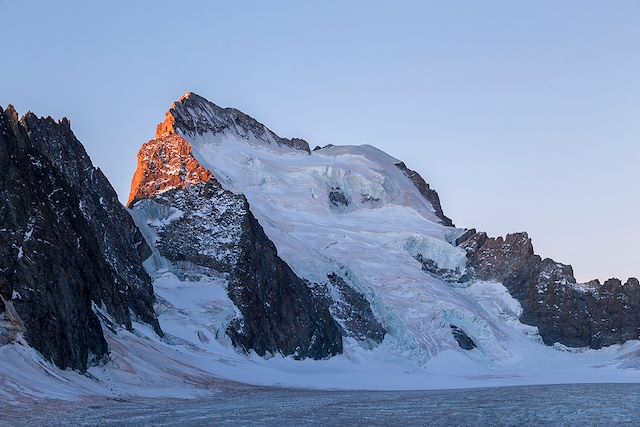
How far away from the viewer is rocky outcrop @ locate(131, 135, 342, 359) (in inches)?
5482

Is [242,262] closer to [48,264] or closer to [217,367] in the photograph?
[217,367]

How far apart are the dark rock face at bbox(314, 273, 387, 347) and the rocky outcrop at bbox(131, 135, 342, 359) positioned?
17.1ft

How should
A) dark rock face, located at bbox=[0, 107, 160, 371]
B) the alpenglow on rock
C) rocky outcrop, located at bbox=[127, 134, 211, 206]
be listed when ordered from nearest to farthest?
dark rock face, located at bbox=[0, 107, 160, 371], the alpenglow on rock, rocky outcrop, located at bbox=[127, 134, 211, 206]

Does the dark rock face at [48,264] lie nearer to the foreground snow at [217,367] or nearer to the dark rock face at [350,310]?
the foreground snow at [217,367]

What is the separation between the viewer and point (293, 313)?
14888cm

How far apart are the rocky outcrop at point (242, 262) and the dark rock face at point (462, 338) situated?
85.8 ft

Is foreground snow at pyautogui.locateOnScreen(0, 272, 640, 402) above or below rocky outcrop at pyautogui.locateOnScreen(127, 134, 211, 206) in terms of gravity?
below

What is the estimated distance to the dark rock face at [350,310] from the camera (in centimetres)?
16500

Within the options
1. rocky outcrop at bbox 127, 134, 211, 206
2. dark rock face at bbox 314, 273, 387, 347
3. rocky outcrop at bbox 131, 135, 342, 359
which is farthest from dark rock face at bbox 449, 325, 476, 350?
rocky outcrop at bbox 127, 134, 211, 206

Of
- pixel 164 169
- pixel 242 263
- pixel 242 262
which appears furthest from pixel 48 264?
pixel 164 169

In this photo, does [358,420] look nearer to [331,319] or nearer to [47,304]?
[47,304]

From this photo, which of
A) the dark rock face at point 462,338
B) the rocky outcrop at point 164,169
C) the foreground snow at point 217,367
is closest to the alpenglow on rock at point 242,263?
the rocky outcrop at point 164,169

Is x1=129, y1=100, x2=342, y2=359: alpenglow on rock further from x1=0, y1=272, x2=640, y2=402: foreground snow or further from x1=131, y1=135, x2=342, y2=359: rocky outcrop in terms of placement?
x1=0, y1=272, x2=640, y2=402: foreground snow

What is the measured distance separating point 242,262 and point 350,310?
3174 cm
